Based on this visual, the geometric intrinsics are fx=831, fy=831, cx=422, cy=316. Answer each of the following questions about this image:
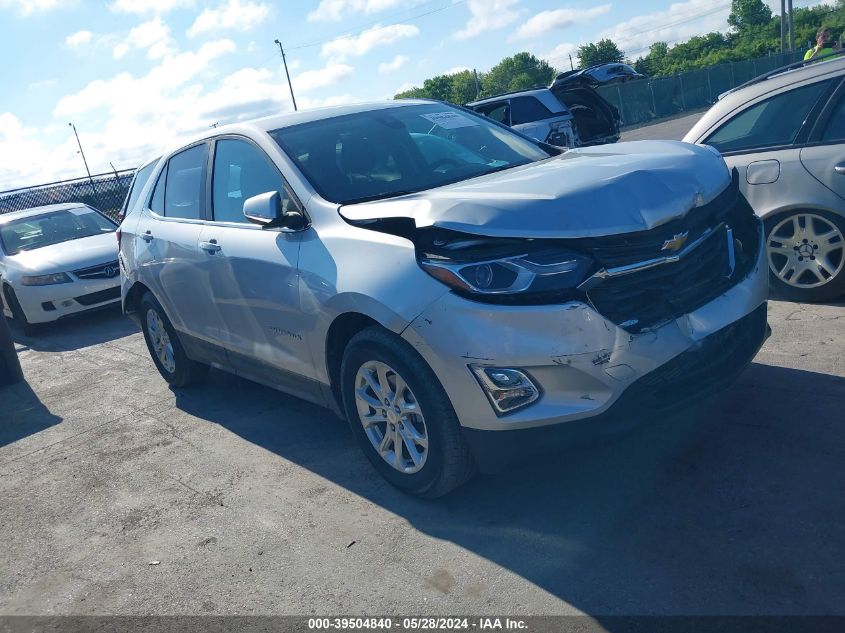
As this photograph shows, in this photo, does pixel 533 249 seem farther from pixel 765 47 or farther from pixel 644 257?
pixel 765 47

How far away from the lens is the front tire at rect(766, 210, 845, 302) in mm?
5598

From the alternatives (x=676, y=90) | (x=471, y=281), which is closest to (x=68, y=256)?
(x=471, y=281)

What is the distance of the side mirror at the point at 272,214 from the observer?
413 centimetres

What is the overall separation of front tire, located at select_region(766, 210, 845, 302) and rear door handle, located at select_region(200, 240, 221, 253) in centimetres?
356

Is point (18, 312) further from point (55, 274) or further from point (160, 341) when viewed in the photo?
point (160, 341)

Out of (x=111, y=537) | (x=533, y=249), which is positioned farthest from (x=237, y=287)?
(x=533, y=249)

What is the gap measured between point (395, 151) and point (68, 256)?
7.01 m

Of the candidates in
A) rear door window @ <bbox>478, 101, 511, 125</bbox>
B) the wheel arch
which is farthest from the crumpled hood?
rear door window @ <bbox>478, 101, 511, 125</bbox>

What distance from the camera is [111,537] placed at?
13.8 ft

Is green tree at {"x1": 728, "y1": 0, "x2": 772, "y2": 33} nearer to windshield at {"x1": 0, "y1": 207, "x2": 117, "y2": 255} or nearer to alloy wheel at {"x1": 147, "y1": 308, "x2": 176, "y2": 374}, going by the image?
windshield at {"x1": 0, "y1": 207, "x2": 117, "y2": 255}

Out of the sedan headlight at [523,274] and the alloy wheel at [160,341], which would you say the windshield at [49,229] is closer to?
the alloy wheel at [160,341]

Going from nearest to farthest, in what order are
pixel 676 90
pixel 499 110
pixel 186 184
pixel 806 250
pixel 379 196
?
pixel 379 196 < pixel 186 184 < pixel 806 250 < pixel 499 110 < pixel 676 90

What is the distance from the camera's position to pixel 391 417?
385 cm

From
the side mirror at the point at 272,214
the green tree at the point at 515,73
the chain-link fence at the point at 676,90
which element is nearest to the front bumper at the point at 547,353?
the side mirror at the point at 272,214
